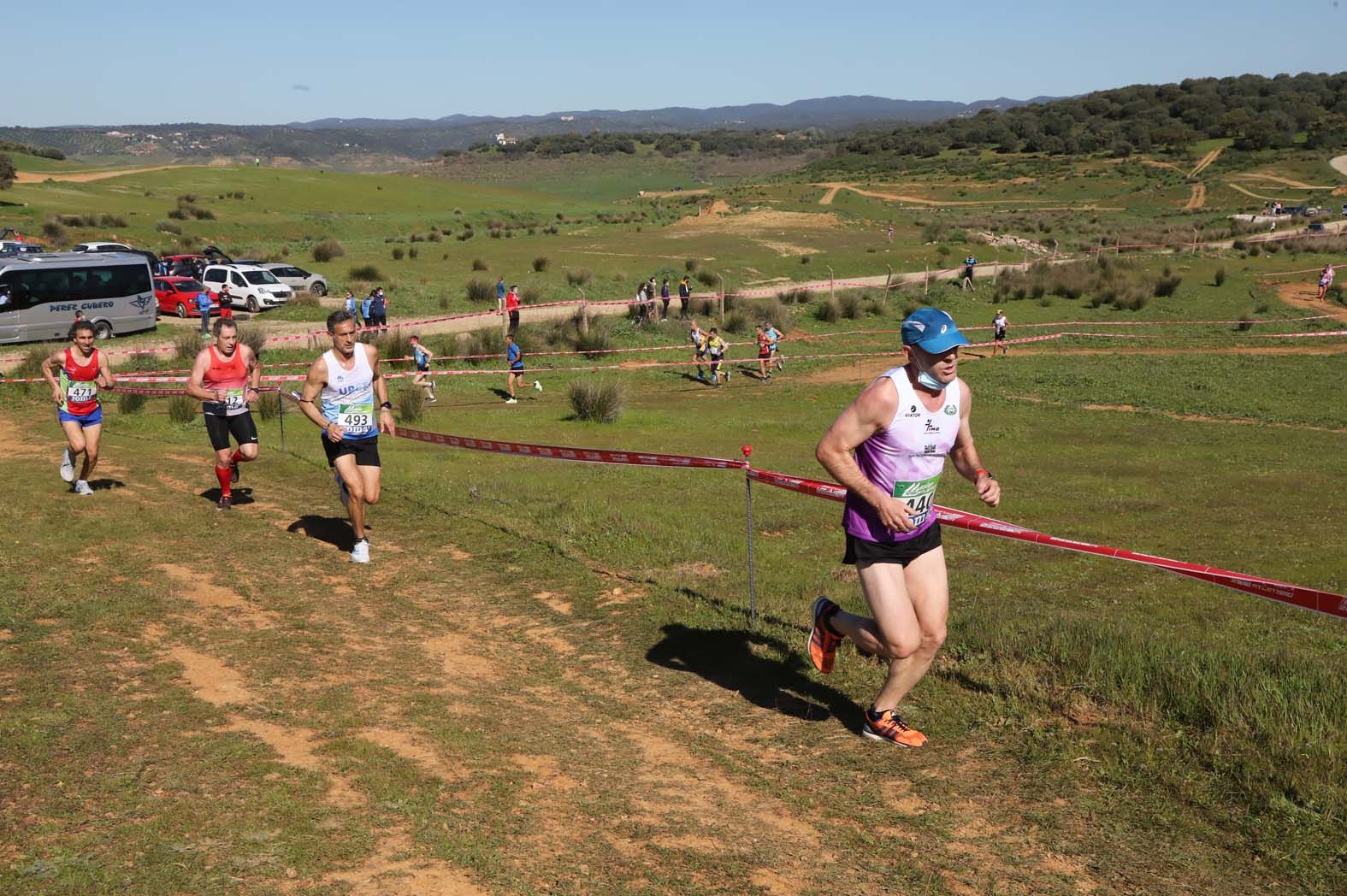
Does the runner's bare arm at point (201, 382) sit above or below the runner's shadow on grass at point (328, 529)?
above

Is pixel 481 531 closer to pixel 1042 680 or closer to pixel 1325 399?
pixel 1042 680

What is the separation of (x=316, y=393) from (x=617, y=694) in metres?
4.17

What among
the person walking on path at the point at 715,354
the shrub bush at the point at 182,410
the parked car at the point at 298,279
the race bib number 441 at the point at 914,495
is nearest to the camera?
the race bib number 441 at the point at 914,495

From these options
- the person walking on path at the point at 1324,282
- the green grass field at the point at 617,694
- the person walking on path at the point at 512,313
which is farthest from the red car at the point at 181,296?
the person walking on path at the point at 1324,282

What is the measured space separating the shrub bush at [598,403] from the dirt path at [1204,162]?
298 ft

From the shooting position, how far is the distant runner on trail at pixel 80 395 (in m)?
11.4

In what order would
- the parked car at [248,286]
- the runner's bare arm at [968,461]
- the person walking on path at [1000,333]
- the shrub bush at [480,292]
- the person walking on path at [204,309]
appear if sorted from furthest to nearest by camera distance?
1. the shrub bush at [480,292]
2. the parked car at [248,286]
3. the person walking on path at [204,309]
4. the person walking on path at [1000,333]
5. the runner's bare arm at [968,461]

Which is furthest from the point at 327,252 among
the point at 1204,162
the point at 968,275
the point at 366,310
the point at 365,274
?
the point at 1204,162

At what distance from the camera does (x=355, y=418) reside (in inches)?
380

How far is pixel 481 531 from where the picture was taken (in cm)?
1081

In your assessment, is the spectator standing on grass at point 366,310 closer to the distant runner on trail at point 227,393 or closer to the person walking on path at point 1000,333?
the person walking on path at point 1000,333

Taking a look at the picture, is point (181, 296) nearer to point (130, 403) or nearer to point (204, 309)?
point (204, 309)

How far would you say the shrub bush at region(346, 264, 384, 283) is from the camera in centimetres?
4450

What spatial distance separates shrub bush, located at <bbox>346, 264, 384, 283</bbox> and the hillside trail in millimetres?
36091
